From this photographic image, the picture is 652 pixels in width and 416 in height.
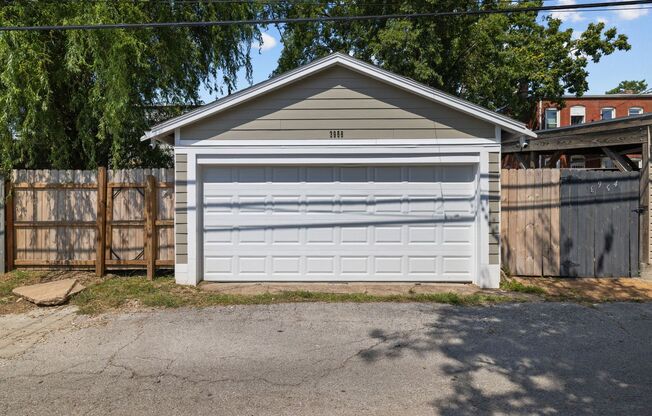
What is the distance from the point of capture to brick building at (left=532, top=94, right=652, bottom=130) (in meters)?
31.1

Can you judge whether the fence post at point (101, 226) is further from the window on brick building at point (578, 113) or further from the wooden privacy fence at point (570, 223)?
the window on brick building at point (578, 113)

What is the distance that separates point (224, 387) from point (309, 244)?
402 centimetres

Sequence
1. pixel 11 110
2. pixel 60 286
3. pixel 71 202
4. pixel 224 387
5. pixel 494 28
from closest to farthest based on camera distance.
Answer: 1. pixel 224 387
2. pixel 60 286
3. pixel 11 110
4. pixel 71 202
5. pixel 494 28

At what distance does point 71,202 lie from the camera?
834cm

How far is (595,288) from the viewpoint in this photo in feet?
24.5

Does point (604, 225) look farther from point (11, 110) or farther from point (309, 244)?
point (11, 110)

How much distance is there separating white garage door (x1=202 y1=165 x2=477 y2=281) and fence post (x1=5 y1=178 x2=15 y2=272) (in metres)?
3.60

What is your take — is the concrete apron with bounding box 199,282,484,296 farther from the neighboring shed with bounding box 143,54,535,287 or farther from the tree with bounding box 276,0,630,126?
the tree with bounding box 276,0,630,126

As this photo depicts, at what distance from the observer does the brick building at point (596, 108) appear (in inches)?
1223

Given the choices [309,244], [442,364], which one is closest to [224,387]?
[442,364]

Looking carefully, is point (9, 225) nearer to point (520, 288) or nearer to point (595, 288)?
point (520, 288)

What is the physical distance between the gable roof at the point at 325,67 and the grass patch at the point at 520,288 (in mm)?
2419

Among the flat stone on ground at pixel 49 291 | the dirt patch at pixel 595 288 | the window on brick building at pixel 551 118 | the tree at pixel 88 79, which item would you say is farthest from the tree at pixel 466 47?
the flat stone on ground at pixel 49 291

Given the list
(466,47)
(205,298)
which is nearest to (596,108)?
(466,47)
